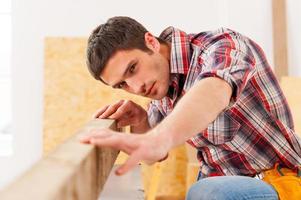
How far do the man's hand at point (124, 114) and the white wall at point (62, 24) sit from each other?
1.82m

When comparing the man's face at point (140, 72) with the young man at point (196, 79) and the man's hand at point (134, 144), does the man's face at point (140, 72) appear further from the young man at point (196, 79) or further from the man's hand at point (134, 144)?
the man's hand at point (134, 144)

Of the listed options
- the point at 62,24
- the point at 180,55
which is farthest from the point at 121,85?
the point at 62,24

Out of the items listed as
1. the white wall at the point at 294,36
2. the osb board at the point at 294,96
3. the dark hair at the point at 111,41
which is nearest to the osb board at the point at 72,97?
the osb board at the point at 294,96

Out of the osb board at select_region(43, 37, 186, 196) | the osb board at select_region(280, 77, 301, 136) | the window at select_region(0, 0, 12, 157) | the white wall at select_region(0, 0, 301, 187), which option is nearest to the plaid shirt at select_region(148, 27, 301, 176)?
the osb board at select_region(280, 77, 301, 136)

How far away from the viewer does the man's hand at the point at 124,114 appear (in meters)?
1.33

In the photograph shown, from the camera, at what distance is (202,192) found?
3.81 ft

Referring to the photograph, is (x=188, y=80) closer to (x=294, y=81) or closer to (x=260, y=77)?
(x=260, y=77)

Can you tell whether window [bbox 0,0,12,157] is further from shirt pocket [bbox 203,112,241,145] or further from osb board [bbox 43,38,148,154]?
shirt pocket [bbox 203,112,241,145]

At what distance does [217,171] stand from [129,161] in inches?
36.3

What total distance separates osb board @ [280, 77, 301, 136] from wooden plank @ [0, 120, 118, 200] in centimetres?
177

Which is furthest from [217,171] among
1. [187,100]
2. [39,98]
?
[39,98]

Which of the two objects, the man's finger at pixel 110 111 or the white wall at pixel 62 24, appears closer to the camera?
the man's finger at pixel 110 111

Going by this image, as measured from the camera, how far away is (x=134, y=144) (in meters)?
0.65

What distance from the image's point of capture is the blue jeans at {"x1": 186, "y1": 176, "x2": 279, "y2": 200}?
1086mm
